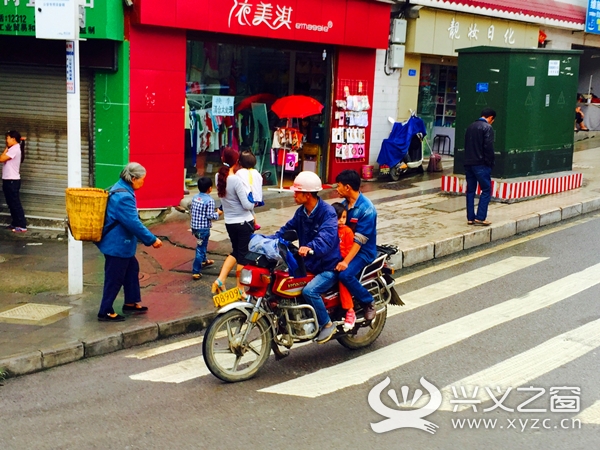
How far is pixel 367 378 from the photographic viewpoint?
22.2ft

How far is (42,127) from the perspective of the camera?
12844mm

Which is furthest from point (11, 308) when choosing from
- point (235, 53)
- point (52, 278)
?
point (235, 53)

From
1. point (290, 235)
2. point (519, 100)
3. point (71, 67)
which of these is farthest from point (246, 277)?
point (519, 100)

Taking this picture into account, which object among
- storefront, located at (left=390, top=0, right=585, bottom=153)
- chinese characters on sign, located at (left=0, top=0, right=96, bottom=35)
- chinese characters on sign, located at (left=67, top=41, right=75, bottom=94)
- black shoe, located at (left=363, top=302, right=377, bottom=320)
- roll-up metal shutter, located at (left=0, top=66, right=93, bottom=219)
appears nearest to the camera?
black shoe, located at (left=363, top=302, right=377, bottom=320)

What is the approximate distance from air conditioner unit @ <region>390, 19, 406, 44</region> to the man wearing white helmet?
36.8ft

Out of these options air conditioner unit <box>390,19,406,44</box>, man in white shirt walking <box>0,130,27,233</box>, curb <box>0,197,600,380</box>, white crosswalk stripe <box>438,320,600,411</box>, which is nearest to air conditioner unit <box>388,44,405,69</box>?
air conditioner unit <box>390,19,406,44</box>

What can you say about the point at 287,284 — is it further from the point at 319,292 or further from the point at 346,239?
the point at 346,239

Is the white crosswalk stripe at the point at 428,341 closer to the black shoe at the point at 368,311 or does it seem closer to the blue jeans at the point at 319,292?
the black shoe at the point at 368,311

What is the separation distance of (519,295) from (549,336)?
159 cm

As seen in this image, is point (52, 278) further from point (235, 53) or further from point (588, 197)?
point (588, 197)

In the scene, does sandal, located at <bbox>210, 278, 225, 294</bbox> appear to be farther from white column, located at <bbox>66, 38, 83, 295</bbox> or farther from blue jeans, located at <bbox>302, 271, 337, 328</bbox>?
white column, located at <bbox>66, 38, 83, 295</bbox>

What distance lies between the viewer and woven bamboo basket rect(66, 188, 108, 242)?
7965 millimetres

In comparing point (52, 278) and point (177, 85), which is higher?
point (177, 85)

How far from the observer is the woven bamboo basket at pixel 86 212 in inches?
314
